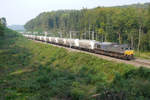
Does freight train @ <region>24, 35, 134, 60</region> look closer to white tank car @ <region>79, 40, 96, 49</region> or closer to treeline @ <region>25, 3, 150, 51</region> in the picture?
white tank car @ <region>79, 40, 96, 49</region>

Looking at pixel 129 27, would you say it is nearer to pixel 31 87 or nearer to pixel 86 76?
pixel 86 76

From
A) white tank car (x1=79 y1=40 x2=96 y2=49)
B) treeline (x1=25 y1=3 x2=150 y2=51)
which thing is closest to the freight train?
white tank car (x1=79 y1=40 x2=96 y2=49)

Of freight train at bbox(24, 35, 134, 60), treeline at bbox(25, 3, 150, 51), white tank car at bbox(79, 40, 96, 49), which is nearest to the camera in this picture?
freight train at bbox(24, 35, 134, 60)

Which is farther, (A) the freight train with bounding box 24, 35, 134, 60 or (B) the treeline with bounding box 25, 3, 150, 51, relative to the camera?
(B) the treeline with bounding box 25, 3, 150, 51

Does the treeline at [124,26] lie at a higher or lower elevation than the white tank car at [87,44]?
higher

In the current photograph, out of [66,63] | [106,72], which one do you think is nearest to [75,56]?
[66,63]

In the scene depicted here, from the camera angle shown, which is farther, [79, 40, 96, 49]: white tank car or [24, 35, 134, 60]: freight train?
[79, 40, 96, 49]: white tank car

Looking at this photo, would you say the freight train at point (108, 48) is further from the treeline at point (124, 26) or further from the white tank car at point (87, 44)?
→ the treeline at point (124, 26)

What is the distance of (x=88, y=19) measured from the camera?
7912 centimetres

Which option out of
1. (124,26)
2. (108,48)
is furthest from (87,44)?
(124,26)

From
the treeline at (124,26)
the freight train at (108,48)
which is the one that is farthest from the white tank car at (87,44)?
the treeline at (124,26)

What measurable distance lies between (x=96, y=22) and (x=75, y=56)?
141 feet

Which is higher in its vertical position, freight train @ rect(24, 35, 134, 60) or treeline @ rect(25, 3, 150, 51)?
treeline @ rect(25, 3, 150, 51)

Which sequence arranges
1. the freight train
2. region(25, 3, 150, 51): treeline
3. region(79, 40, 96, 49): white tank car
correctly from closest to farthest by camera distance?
the freight train
region(79, 40, 96, 49): white tank car
region(25, 3, 150, 51): treeline
